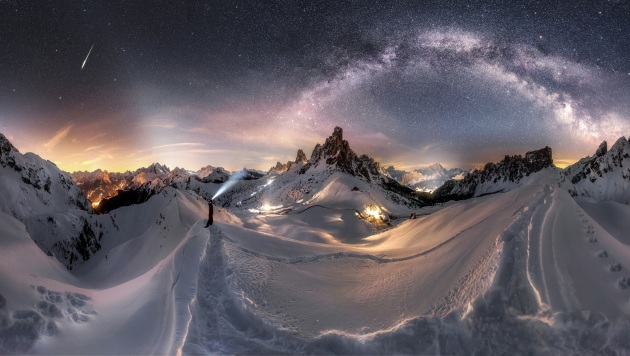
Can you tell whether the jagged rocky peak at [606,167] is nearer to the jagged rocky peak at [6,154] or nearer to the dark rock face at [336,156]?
the dark rock face at [336,156]

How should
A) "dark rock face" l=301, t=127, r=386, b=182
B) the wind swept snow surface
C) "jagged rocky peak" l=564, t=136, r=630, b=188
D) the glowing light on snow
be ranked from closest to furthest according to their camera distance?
1. the wind swept snow surface
2. the glowing light on snow
3. "dark rock face" l=301, t=127, r=386, b=182
4. "jagged rocky peak" l=564, t=136, r=630, b=188

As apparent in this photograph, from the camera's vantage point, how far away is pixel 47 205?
1997 inches

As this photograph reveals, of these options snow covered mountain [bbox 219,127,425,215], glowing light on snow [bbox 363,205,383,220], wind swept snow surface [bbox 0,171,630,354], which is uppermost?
snow covered mountain [bbox 219,127,425,215]

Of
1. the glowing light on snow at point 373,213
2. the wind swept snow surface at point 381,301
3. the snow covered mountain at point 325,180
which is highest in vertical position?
the snow covered mountain at point 325,180

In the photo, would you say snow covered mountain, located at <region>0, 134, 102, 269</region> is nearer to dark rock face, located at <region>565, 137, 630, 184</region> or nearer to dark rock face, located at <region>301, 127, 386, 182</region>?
dark rock face, located at <region>301, 127, 386, 182</region>

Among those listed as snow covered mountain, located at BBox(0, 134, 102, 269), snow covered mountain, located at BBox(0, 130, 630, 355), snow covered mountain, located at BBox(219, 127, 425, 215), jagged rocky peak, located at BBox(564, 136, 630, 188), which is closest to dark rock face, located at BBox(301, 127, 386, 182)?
snow covered mountain, located at BBox(219, 127, 425, 215)

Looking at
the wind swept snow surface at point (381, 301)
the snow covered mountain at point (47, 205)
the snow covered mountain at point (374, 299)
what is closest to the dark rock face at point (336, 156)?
the snow covered mountain at point (47, 205)

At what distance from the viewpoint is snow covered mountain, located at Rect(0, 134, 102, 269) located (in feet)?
113

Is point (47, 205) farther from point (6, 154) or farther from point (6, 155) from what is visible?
point (6, 154)

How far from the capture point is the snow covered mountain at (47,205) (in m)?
34.6

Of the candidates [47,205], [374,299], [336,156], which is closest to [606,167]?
[336,156]

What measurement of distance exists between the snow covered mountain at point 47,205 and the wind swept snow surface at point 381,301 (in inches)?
1183

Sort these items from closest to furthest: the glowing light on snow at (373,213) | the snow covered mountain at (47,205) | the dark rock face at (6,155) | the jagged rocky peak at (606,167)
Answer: the snow covered mountain at (47,205)
the glowing light on snow at (373,213)
the dark rock face at (6,155)
the jagged rocky peak at (606,167)

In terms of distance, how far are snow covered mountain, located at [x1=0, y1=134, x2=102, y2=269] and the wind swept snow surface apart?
30046 millimetres
